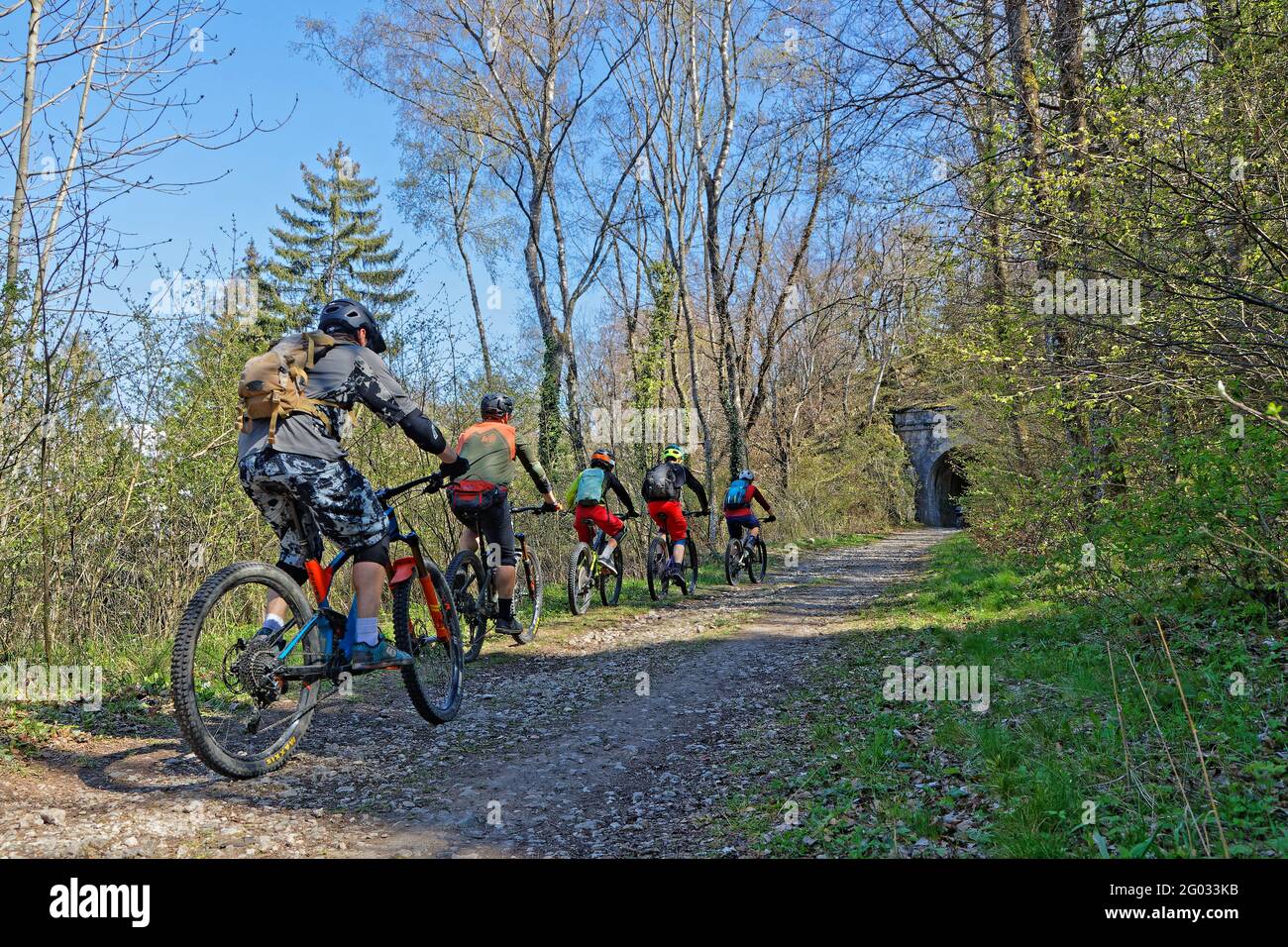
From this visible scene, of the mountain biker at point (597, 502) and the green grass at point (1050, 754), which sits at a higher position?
the mountain biker at point (597, 502)

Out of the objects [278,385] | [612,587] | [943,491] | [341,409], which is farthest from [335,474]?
[943,491]

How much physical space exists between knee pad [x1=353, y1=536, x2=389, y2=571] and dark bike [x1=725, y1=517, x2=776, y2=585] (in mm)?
9241

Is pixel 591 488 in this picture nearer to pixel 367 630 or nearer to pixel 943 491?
pixel 367 630

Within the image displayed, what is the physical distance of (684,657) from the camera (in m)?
7.52

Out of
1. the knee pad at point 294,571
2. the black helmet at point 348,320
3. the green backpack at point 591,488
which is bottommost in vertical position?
the knee pad at point 294,571

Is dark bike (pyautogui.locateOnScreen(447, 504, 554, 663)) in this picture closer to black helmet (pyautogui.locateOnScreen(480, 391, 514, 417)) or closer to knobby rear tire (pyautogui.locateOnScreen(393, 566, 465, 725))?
black helmet (pyautogui.locateOnScreen(480, 391, 514, 417))

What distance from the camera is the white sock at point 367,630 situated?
13.4ft

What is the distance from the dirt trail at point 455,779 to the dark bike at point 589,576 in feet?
7.76

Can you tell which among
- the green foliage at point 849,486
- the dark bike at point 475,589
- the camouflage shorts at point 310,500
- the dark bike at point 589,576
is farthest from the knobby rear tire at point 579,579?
the green foliage at point 849,486

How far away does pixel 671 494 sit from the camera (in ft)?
37.3

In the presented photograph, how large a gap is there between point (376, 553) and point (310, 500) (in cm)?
50

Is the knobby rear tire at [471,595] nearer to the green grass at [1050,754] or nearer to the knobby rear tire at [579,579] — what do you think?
the knobby rear tire at [579,579]

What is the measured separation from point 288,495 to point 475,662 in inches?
141

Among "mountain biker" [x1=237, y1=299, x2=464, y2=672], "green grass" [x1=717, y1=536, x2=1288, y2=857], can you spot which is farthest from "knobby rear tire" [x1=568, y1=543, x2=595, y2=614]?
"mountain biker" [x1=237, y1=299, x2=464, y2=672]
